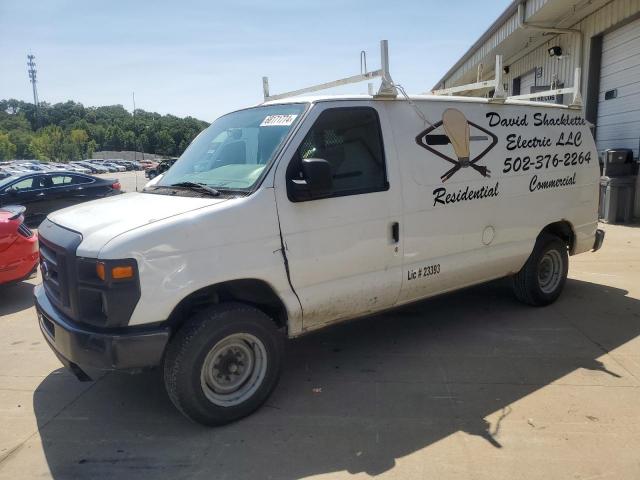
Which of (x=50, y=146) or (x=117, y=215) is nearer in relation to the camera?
(x=117, y=215)

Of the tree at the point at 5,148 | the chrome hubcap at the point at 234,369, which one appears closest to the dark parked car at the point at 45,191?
the chrome hubcap at the point at 234,369

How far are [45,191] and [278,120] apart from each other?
11845 mm

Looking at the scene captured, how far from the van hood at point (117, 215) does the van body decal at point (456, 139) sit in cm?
192

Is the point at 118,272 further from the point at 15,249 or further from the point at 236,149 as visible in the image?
the point at 15,249

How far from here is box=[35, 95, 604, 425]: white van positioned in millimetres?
3137

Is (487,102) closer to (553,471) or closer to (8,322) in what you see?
(553,471)

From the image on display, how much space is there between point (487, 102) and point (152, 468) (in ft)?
13.3

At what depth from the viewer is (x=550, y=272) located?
5742mm

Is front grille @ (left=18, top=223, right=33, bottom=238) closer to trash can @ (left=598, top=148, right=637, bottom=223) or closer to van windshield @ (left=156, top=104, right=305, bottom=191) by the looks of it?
van windshield @ (left=156, top=104, right=305, bottom=191)

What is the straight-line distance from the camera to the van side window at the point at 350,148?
12.5ft

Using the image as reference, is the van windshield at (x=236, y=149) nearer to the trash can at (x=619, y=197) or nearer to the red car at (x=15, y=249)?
the red car at (x=15, y=249)

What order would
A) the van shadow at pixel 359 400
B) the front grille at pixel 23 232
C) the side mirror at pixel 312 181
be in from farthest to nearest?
the front grille at pixel 23 232 → the side mirror at pixel 312 181 → the van shadow at pixel 359 400

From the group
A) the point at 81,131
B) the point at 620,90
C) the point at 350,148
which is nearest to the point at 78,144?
the point at 81,131

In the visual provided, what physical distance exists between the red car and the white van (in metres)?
2.77
